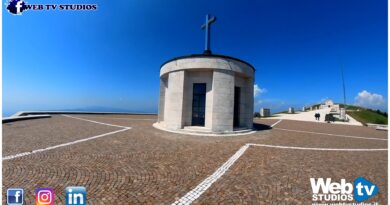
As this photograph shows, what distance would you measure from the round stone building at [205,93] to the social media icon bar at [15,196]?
962cm

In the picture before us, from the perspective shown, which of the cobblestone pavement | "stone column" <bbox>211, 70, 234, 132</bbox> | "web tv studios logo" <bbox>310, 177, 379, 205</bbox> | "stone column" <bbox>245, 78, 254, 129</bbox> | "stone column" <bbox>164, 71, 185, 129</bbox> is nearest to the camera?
the cobblestone pavement

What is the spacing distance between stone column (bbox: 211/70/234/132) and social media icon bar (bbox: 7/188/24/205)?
10240 mm

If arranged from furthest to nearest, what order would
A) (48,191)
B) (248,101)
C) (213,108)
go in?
(248,101) → (213,108) → (48,191)

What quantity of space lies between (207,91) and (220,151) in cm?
614

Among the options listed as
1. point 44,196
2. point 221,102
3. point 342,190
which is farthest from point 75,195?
point 221,102

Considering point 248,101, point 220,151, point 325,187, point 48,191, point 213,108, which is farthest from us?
point 248,101

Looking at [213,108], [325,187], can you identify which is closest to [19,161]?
[325,187]

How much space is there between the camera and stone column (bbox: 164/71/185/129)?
13.8 m

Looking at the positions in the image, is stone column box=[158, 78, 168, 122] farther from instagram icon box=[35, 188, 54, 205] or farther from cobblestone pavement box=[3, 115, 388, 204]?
instagram icon box=[35, 188, 54, 205]

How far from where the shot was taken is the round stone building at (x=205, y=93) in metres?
13.2

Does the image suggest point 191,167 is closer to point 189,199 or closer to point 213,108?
point 189,199

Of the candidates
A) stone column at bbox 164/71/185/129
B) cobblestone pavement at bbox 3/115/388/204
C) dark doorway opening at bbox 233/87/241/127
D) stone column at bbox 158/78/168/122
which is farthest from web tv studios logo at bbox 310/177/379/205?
stone column at bbox 158/78/168/122

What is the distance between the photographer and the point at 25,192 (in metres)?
4.23

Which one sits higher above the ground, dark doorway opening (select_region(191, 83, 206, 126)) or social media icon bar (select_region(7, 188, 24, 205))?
dark doorway opening (select_region(191, 83, 206, 126))
